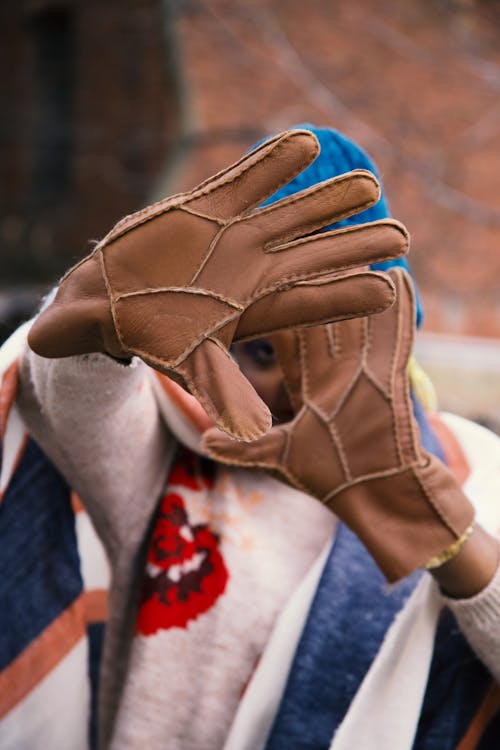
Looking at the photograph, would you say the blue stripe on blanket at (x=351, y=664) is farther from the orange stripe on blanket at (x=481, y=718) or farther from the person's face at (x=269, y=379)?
the person's face at (x=269, y=379)

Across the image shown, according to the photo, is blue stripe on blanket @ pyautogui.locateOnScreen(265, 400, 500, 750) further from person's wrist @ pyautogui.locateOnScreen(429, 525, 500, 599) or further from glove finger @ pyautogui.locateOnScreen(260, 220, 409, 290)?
glove finger @ pyautogui.locateOnScreen(260, 220, 409, 290)

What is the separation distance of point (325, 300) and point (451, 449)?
577mm

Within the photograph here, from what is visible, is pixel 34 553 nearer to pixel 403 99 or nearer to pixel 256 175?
pixel 256 175

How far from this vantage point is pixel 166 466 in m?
1.40

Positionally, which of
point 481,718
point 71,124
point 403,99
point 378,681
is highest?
point 378,681

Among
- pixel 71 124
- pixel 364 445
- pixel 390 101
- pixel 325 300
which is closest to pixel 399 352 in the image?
pixel 364 445

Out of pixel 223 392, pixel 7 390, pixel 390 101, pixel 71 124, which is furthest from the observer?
pixel 71 124

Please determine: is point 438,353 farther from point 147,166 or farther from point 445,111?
point 147,166

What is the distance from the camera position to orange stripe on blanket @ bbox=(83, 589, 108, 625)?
1.38 meters

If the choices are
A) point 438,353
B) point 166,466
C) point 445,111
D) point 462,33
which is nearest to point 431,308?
point 438,353

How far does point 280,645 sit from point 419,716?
223 mm

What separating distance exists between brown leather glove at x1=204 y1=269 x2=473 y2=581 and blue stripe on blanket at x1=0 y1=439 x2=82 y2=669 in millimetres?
351

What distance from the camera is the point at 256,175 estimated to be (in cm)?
89

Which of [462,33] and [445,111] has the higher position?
[462,33]
